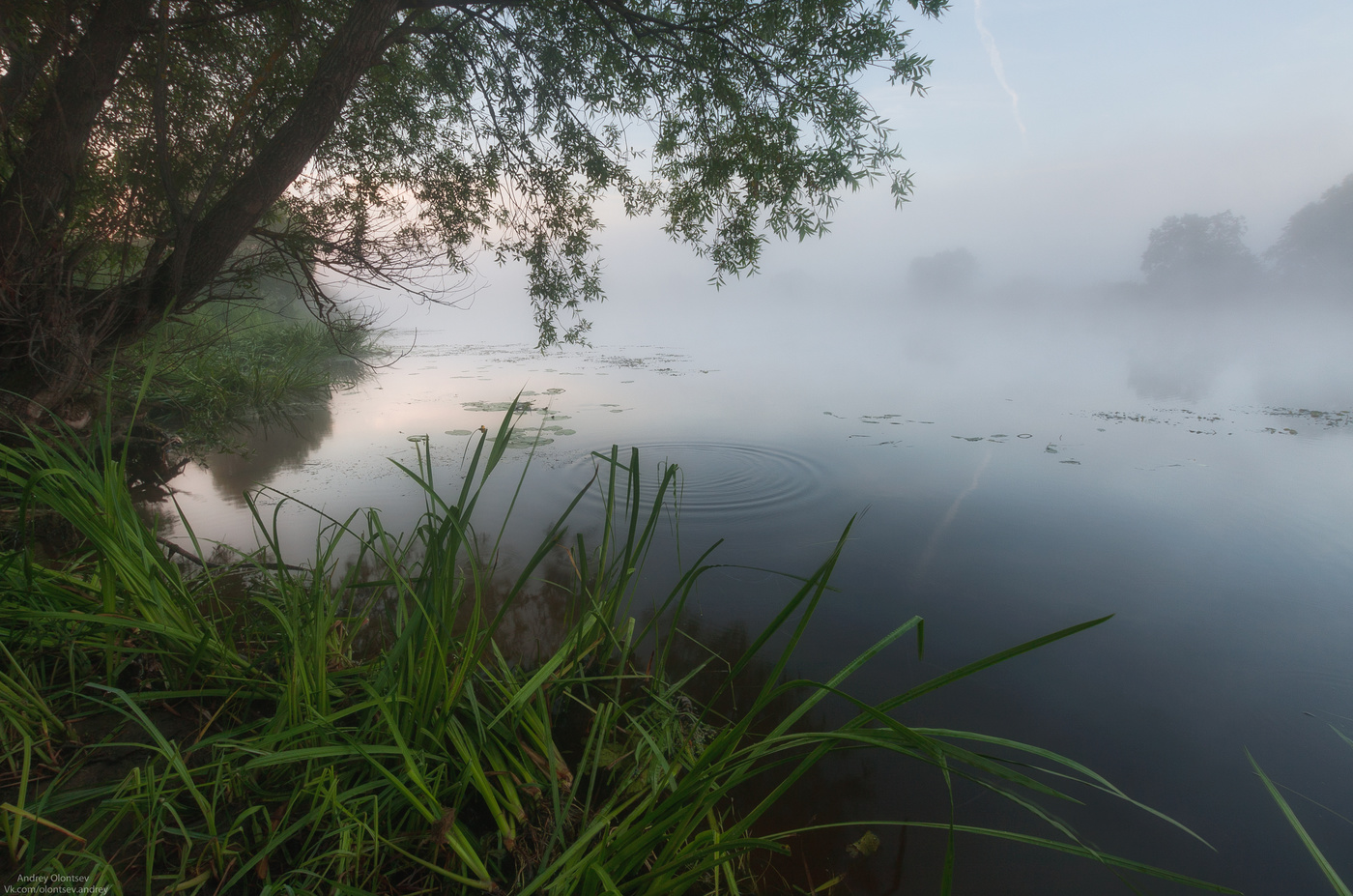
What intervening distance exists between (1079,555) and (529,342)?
1602 cm

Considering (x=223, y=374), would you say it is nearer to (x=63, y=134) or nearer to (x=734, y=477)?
(x=63, y=134)

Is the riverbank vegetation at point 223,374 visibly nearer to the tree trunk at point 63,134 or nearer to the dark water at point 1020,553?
the dark water at point 1020,553

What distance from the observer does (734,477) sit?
15.3ft

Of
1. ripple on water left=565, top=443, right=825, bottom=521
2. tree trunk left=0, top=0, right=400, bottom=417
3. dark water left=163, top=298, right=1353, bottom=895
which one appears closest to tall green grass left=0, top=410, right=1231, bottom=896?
dark water left=163, top=298, right=1353, bottom=895

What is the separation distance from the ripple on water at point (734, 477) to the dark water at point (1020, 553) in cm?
4

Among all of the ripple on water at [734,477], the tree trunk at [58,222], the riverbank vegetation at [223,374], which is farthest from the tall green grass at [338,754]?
the ripple on water at [734,477]

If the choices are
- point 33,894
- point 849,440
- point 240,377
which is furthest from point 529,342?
point 33,894

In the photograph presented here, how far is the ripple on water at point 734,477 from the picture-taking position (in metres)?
4.02

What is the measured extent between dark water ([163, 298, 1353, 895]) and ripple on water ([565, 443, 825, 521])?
1.4 inches

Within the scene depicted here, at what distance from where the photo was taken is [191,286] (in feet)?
9.00

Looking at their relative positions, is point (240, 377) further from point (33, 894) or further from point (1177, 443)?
point (1177, 443)

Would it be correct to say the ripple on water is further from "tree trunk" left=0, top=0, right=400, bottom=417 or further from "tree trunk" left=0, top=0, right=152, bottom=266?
"tree trunk" left=0, top=0, right=152, bottom=266

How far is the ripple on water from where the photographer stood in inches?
158

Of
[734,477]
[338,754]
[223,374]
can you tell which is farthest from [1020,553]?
[223,374]
